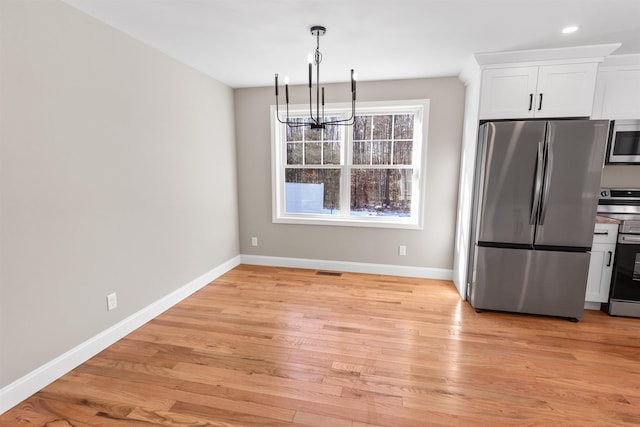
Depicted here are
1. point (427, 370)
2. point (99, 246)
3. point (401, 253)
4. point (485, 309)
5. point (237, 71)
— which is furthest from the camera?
point (401, 253)

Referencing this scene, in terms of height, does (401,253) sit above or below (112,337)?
above

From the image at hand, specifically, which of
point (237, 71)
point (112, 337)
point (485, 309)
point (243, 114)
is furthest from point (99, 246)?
point (485, 309)

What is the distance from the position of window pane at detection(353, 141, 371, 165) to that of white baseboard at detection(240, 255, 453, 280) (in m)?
1.34

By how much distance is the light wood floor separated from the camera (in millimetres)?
1766

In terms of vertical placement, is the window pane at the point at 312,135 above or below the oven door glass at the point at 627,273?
above

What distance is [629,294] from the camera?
2904 millimetres

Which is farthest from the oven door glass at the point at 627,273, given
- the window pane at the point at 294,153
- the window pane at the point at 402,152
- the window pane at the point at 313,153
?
the window pane at the point at 294,153

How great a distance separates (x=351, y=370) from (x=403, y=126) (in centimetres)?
288

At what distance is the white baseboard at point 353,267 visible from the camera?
3936 mm

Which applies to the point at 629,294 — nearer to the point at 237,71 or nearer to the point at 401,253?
the point at 401,253

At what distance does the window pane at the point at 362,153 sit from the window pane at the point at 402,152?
0.32 m

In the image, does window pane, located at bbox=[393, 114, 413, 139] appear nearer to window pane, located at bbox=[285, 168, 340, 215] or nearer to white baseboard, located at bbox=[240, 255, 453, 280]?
window pane, located at bbox=[285, 168, 340, 215]

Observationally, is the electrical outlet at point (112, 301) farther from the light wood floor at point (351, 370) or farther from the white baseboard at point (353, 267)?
the white baseboard at point (353, 267)

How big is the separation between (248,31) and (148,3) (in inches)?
27.0
